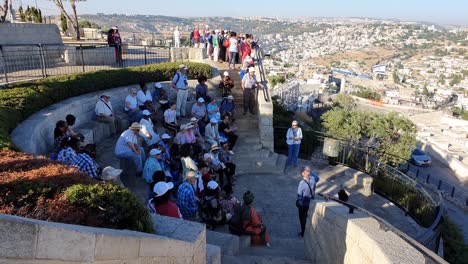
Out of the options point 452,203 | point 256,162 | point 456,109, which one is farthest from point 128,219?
point 456,109

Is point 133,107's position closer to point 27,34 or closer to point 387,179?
point 387,179

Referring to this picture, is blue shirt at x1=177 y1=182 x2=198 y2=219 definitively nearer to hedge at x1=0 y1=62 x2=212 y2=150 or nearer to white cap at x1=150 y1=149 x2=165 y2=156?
white cap at x1=150 y1=149 x2=165 y2=156

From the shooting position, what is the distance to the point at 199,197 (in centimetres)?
760

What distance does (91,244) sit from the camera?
3174mm

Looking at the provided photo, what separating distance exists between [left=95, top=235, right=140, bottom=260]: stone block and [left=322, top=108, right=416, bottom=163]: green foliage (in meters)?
18.5

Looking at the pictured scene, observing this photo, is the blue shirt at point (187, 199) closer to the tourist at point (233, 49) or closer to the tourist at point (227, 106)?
the tourist at point (227, 106)

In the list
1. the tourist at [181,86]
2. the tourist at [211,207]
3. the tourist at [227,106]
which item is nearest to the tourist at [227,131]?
the tourist at [227,106]

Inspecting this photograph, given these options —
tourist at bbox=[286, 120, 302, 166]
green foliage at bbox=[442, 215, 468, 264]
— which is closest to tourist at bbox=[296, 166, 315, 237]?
tourist at bbox=[286, 120, 302, 166]

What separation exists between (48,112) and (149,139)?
7.77ft

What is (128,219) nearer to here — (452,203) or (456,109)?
(452,203)

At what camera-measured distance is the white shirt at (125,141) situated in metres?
8.31

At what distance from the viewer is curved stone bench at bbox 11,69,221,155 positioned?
707 cm

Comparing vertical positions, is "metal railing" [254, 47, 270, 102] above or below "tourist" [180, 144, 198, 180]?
above

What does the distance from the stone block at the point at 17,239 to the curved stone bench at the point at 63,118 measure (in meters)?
4.00
